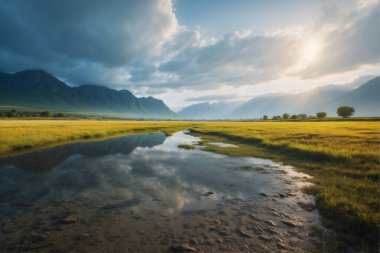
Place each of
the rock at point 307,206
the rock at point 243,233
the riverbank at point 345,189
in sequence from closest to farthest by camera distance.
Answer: the riverbank at point 345,189
the rock at point 243,233
the rock at point 307,206

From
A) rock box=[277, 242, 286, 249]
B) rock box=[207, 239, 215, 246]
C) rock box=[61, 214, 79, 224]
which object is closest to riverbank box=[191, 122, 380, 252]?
rock box=[277, 242, 286, 249]

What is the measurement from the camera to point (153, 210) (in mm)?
11281

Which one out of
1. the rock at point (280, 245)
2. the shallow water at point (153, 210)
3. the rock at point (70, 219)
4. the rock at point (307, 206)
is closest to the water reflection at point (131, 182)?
the shallow water at point (153, 210)

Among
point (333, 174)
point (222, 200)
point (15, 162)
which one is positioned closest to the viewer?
point (222, 200)

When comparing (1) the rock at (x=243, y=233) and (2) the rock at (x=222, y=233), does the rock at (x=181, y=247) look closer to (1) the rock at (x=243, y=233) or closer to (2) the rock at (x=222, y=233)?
(2) the rock at (x=222, y=233)

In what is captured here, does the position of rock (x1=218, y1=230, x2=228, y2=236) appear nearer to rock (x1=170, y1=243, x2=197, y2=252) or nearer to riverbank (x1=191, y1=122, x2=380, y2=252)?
rock (x1=170, y1=243, x2=197, y2=252)

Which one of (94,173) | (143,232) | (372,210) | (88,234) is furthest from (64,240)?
(372,210)

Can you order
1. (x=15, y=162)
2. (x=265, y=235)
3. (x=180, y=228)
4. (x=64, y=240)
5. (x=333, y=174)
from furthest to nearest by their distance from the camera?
(x=15, y=162) → (x=333, y=174) → (x=180, y=228) → (x=265, y=235) → (x=64, y=240)

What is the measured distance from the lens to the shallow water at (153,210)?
828cm

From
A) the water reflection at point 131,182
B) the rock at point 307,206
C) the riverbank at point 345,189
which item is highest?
the riverbank at point 345,189

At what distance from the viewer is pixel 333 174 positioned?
55.9 feet

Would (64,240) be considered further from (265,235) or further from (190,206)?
(265,235)

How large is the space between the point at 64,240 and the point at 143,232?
310 cm

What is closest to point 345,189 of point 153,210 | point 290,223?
point 290,223
